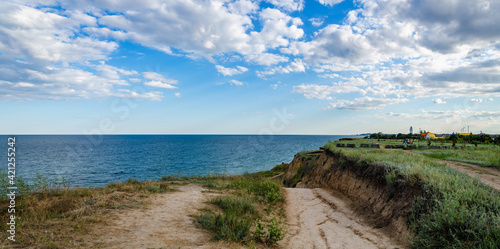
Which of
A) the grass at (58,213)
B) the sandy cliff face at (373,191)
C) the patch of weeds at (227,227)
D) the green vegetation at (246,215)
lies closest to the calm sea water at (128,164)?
the grass at (58,213)

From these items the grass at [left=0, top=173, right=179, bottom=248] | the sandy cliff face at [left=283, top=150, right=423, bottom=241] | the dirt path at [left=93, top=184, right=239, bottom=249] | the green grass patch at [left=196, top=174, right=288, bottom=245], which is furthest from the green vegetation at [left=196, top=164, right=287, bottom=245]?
the sandy cliff face at [left=283, top=150, right=423, bottom=241]

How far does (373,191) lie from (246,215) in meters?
6.30

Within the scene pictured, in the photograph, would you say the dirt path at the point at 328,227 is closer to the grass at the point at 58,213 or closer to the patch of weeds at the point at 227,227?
the patch of weeds at the point at 227,227

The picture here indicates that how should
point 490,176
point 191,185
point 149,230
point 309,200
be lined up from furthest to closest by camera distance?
1. point 191,185
2. point 309,200
3. point 490,176
4. point 149,230

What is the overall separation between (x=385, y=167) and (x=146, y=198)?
11035mm

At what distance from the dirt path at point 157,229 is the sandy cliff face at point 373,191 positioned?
5.76 meters

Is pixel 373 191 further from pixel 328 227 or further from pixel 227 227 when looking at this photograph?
pixel 227 227

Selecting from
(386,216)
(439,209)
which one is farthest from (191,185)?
(439,209)

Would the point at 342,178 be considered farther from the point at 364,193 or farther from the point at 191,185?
the point at 191,185

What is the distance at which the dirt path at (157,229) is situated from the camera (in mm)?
6232

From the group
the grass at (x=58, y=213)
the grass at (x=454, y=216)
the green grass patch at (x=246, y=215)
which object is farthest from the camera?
the green grass patch at (x=246, y=215)

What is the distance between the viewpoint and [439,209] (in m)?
6.73

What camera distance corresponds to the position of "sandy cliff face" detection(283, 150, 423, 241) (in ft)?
27.6

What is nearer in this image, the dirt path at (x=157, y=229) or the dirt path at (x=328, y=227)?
the dirt path at (x=157, y=229)
